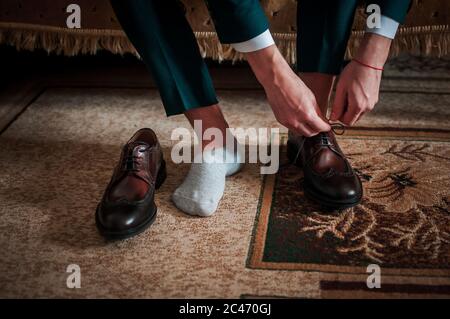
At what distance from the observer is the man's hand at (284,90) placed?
617mm

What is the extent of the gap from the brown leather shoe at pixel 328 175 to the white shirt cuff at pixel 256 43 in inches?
7.6

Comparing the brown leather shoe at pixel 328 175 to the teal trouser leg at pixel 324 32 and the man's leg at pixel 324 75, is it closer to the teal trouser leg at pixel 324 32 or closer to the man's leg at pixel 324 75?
the man's leg at pixel 324 75

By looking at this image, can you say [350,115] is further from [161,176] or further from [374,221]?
[161,176]

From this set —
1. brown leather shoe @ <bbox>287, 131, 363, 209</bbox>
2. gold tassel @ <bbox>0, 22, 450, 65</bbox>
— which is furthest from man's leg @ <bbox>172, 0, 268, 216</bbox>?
gold tassel @ <bbox>0, 22, 450, 65</bbox>

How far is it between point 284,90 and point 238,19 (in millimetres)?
109


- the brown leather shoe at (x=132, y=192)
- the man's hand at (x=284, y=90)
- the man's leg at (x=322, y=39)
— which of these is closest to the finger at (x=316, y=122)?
the man's hand at (x=284, y=90)

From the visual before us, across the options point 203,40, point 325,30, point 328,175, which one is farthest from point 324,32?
point 203,40

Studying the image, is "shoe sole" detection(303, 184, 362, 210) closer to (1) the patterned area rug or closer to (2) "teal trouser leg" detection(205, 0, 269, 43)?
(1) the patterned area rug

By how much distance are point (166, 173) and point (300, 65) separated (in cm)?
28

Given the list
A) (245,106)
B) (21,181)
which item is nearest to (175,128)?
(245,106)

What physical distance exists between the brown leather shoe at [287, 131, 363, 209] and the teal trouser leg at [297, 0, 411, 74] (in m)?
0.11

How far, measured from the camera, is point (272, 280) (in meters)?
0.56

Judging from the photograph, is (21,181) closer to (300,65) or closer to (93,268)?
(93,268)

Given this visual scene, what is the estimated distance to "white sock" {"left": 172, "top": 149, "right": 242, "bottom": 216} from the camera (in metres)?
0.68
